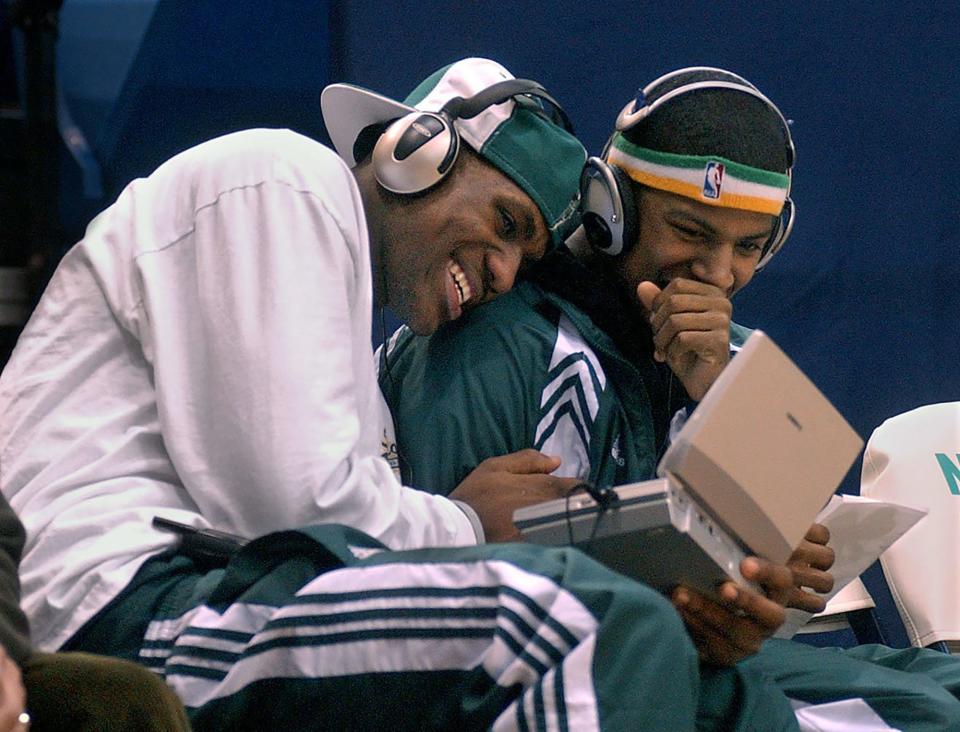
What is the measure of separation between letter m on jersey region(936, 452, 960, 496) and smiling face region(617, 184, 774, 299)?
63 cm

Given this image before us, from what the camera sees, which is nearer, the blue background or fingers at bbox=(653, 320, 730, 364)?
fingers at bbox=(653, 320, 730, 364)

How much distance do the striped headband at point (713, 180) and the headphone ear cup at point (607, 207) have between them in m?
0.04

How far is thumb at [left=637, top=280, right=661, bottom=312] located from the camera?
2.03m

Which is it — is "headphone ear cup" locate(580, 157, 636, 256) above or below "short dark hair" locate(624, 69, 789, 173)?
below

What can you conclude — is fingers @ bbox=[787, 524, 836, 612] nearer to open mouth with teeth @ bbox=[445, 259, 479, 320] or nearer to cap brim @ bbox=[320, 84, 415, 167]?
open mouth with teeth @ bbox=[445, 259, 479, 320]

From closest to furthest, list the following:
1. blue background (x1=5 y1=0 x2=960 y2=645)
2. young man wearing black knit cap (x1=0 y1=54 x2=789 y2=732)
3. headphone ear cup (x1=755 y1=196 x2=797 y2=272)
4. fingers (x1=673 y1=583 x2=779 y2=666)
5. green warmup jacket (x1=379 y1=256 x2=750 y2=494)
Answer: young man wearing black knit cap (x1=0 y1=54 x2=789 y2=732)
fingers (x1=673 y1=583 x2=779 y2=666)
green warmup jacket (x1=379 y1=256 x2=750 y2=494)
headphone ear cup (x1=755 y1=196 x2=797 y2=272)
blue background (x1=5 y1=0 x2=960 y2=645)

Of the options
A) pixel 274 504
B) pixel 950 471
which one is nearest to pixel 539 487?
pixel 274 504

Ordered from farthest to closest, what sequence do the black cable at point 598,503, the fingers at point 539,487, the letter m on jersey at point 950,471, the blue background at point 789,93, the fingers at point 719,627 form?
the blue background at point 789,93 → the letter m on jersey at point 950,471 → the fingers at point 539,487 → the fingers at point 719,627 → the black cable at point 598,503

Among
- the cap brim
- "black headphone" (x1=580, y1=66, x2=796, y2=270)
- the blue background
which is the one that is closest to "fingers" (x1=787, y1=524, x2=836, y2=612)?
"black headphone" (x1=580, y1=66, x2=796, y2=270)

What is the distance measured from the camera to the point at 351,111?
2.14m

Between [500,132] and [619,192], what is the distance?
194mm

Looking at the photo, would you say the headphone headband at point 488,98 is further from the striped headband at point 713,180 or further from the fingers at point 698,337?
the fingers at point 698,337

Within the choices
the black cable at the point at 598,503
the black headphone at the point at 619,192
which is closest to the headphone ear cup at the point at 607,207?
the black headphone at the point at 619,192

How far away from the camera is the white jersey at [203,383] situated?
153 cm
